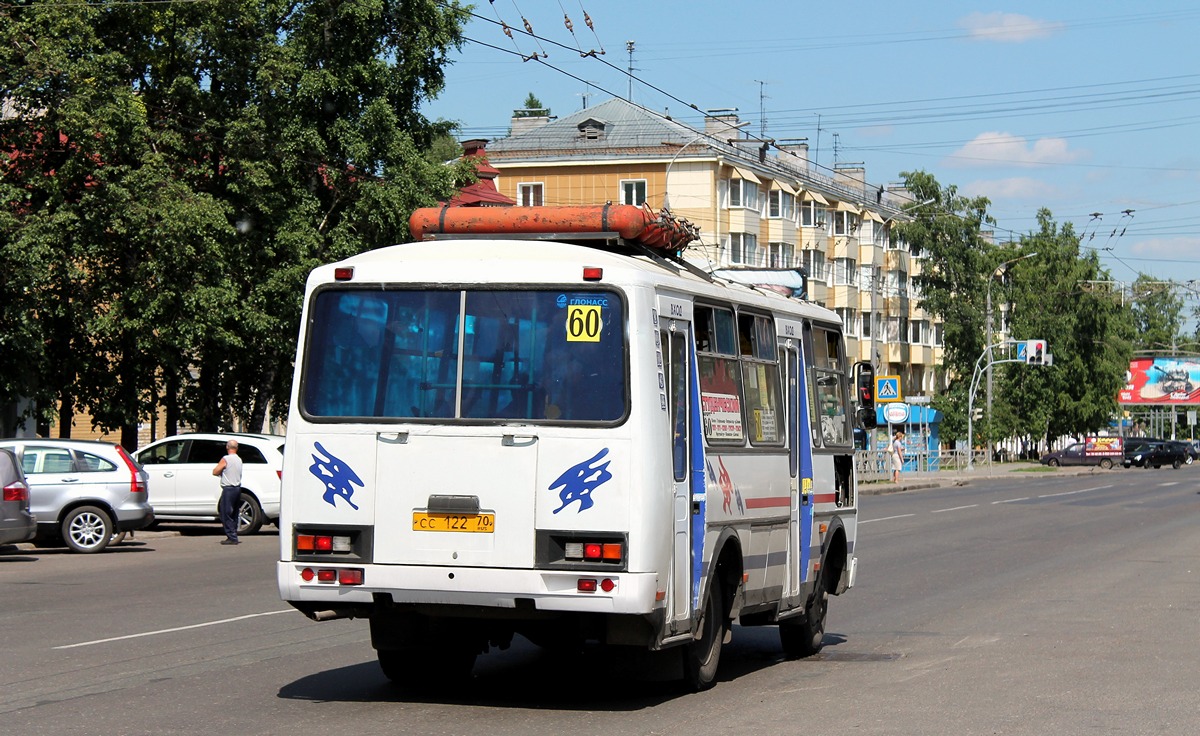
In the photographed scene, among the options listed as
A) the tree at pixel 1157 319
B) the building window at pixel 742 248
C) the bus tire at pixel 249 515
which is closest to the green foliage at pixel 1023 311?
the building window at pixel 742 248

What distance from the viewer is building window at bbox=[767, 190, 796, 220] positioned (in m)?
82.5

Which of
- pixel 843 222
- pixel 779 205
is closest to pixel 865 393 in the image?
pixel 779 205

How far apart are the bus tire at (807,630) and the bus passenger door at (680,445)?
286 cm

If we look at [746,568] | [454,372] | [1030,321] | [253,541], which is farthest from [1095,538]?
[1030,321]

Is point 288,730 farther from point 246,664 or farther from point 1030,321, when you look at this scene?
point 1030,321

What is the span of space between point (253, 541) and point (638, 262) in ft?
59.3

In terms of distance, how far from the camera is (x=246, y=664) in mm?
11328

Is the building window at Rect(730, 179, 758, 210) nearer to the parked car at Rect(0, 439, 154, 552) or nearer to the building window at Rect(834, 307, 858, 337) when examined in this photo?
the building window at Rect(834, 307, 858, 337)

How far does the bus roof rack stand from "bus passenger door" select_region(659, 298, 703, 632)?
642mm

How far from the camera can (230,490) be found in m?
25.7

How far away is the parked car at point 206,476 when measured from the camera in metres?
27.8

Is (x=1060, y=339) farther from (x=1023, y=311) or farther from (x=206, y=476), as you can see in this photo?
(x=206, y=476)

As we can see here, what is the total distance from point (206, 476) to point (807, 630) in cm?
1763

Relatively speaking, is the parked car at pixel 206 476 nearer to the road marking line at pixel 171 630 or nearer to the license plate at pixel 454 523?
the road marking line at pixel 171 630
